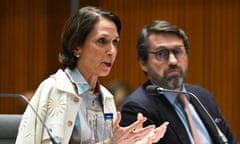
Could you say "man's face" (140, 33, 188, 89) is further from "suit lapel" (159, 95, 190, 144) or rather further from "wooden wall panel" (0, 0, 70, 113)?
"wooden wall panel" (0, 0, 70, 113)

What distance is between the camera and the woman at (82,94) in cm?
255

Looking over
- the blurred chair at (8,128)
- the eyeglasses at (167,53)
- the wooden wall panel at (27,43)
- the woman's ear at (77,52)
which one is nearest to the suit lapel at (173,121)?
the eyeglasses at (167,53)

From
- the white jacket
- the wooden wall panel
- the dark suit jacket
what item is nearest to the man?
the dark suit jacket

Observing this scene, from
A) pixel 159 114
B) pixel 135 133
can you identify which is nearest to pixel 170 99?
pixel 159 114

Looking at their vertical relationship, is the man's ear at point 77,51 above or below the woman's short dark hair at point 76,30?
below

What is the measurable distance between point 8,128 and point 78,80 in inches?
16.8

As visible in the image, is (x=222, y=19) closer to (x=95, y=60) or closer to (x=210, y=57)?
(x=210, y=57)

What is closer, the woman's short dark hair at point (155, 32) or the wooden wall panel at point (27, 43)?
the woman's short dark hair at point (155, 32)

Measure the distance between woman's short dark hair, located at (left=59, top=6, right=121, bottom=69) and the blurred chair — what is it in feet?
1.21

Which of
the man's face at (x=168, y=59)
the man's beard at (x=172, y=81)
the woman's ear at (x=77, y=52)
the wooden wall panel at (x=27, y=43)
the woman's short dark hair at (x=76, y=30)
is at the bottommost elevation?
the wooden wall panel at (x=27, y=43)

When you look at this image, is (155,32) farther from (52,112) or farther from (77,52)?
(52,112)

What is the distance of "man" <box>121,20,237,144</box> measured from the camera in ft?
9.93

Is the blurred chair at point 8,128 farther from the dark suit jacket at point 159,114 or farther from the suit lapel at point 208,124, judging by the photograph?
the suit lapel at point 208,124

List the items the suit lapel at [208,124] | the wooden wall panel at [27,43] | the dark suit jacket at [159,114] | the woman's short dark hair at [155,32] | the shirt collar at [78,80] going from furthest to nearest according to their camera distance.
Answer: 1. the wooden wall panel at [27,43]
2. the woman's short dark hair at [155,32]
3. the suit lapel at [208,124]
4. the dark suit jacket at [159,114]
5. the shirt collar at [78,80]
